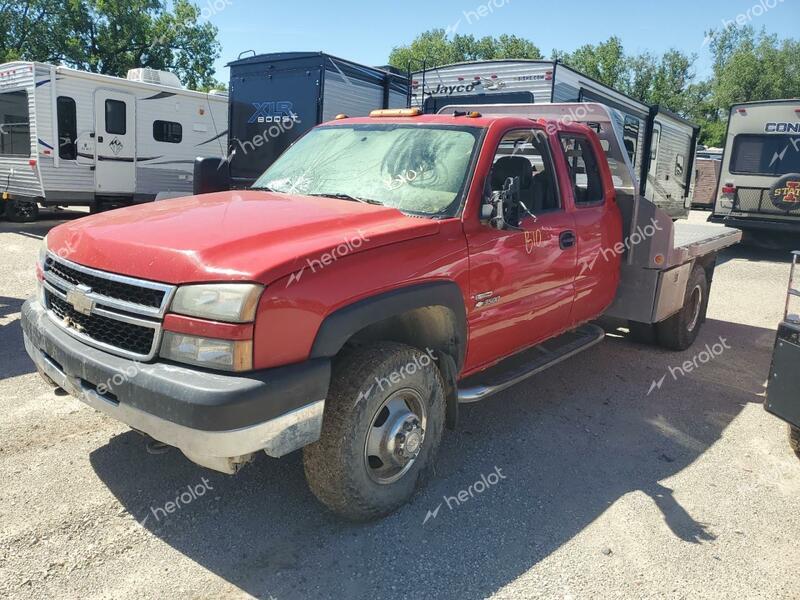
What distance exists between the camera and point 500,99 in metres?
10.8

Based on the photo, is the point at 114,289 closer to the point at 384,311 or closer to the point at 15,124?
the point at 384,311

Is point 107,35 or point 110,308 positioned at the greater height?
point 107,35

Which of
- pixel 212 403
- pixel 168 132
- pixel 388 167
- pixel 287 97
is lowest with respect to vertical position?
pixel 212 403

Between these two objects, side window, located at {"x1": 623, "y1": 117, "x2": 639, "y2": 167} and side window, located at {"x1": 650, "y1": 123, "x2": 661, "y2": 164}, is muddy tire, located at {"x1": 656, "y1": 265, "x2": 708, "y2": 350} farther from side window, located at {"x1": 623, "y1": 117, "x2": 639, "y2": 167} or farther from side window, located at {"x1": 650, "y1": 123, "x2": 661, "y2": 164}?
side window, located at {"x1": 650, "y1": 123, "x2": 661, "y2": 164}

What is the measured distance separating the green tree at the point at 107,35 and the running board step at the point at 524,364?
2870 cm

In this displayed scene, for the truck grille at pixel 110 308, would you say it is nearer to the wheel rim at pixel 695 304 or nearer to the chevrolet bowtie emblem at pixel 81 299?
the chevrolet bowtie emblem at pixel 81 299

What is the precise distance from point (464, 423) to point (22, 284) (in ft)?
20.6

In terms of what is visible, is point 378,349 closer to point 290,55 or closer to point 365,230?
point 365,230

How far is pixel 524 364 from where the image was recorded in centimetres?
450

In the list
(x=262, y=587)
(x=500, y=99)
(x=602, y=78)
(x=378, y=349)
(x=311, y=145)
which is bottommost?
(x=262, y=587)

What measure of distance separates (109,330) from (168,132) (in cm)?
1209

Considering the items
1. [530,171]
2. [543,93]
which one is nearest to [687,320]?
[530,171]

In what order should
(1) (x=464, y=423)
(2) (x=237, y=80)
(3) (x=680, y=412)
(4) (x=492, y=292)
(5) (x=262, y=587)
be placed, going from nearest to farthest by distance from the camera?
(5) (x=262, y=587) → (4) (x=492, y=292) → (1) (x=464, y=423) → (3) (x=680, y=412) → (2) (x=237, y=80)

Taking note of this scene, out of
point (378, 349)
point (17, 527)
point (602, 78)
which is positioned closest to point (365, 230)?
point (378, 349)
